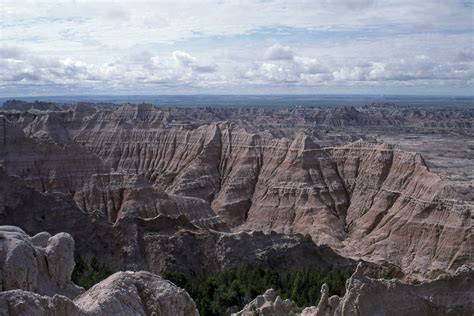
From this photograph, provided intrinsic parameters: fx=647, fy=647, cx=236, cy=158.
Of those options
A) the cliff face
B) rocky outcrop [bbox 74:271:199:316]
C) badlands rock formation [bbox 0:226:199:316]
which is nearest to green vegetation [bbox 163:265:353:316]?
the cliff face

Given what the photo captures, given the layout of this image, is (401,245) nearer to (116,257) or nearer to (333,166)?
(333,166)

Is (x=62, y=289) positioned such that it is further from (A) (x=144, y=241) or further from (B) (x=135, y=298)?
(A) (x=144, y=241)

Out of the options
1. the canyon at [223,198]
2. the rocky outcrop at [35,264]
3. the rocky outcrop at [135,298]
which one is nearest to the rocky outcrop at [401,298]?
the rocky outcrop at [135,298]

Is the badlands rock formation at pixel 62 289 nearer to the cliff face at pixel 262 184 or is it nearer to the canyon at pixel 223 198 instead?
the canyon at pixel 223 198

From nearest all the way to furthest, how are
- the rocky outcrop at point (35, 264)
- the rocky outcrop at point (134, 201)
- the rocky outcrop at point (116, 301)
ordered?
the rocky outcrop at point (116, 301)
the rocky outcrop at point (35, 264)
the rocky outcrop at point (134, 201)

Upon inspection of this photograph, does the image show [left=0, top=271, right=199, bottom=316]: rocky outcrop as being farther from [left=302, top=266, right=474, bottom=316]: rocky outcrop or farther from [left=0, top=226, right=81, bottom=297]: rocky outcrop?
[left=302, top=266, right=474, bottom=316]: rocky outcrop

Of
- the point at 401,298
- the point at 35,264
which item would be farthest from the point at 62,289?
the point at 401,298
